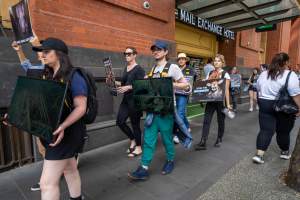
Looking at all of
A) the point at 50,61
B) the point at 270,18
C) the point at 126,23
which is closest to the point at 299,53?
the point at 270,18

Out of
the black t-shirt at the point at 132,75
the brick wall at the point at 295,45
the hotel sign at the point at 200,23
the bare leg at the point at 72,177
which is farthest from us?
the brick wall at the point at 295,45

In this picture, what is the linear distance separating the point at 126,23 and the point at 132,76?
6.17 ft

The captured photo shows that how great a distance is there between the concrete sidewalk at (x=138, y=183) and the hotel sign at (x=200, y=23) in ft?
14.0

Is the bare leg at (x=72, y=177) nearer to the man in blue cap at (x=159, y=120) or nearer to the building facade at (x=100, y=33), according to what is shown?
the man in blue cap at (x=159, y=120)

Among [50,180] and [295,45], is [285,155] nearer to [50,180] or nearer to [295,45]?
[50,180]

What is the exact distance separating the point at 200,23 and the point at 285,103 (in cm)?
554

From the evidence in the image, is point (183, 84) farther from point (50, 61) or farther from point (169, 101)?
point (50, 61)

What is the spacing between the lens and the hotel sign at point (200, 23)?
7276 mm

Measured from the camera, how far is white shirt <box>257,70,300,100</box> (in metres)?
3.39

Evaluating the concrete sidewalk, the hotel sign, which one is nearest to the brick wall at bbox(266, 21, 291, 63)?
the hotel sign

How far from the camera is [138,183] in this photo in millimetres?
3086

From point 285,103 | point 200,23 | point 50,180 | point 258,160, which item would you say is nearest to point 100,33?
point 50,180

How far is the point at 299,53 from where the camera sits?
65.6ft

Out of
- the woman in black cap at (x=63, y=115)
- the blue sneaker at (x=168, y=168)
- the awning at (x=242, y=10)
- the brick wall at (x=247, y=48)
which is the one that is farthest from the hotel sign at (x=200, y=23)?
the woman in black cap at (x=63, y=115)
